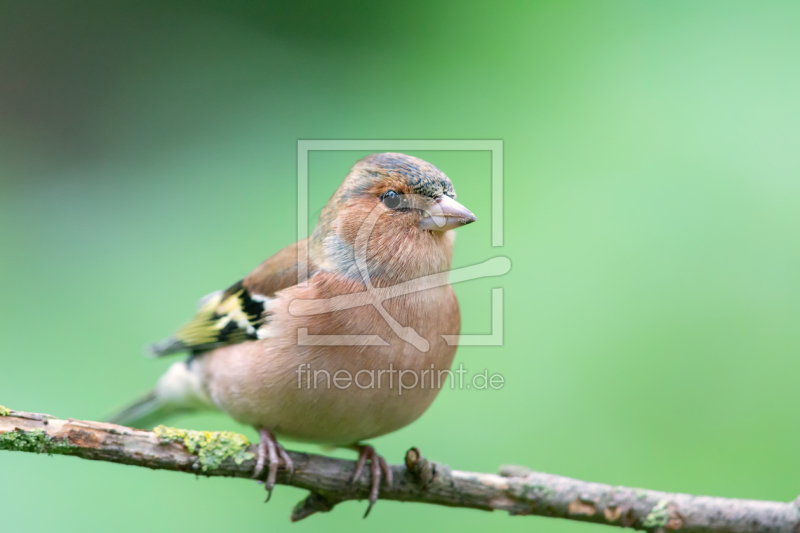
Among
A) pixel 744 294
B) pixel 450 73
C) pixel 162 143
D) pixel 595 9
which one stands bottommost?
pixel 744 294

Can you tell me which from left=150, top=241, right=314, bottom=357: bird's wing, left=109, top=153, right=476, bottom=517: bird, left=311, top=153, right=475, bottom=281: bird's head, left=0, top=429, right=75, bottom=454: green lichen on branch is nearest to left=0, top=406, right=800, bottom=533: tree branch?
left=0, top=429, right=75, bottom=454: green lichen on branch

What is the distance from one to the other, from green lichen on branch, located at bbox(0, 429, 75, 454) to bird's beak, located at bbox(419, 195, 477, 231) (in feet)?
5.48

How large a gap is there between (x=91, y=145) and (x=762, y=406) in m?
5.31

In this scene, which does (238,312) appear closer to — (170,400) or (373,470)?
(170,400)

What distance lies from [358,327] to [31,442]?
51.2 inches

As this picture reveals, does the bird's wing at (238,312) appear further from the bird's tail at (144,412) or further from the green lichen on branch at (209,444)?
the green lichen on branch at (209,444)

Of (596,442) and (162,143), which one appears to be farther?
(162,143)

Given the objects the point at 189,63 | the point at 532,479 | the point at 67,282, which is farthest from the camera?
the point at 189,63

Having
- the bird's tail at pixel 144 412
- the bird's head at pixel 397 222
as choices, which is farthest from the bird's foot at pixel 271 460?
the bird's tail at pixel 144 412

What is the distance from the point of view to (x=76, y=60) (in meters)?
6.00

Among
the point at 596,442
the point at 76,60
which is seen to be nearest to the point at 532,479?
the point at 596,442

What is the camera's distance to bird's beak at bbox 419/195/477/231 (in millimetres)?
2779

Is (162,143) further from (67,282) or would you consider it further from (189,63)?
(67,282)

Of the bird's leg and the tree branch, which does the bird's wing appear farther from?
the bird's leg
